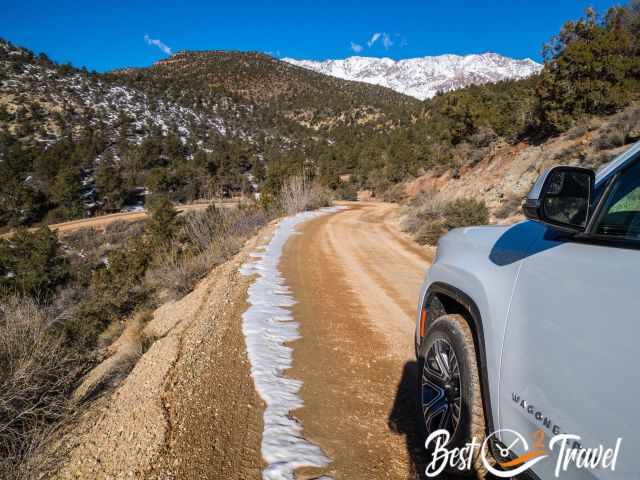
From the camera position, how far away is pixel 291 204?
22172 millimetres

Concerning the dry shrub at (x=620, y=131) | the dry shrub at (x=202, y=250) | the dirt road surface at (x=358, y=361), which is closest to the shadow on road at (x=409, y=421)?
the dirt road surface at (x=358, y=361)

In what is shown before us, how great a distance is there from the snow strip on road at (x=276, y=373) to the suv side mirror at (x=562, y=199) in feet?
6.71

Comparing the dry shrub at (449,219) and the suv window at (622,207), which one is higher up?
the suv window at (622,207)

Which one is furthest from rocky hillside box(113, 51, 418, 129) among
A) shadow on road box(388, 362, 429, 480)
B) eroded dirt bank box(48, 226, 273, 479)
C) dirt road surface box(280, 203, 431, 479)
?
shadow on road box(388, 362, 429, 480)

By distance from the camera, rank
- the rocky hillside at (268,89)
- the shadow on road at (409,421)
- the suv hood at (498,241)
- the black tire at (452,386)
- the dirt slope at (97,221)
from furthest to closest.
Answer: the rocky hillside at (268,89)
the dirt slope at (97,221)
the shadow on road at (409,421)
the black tire at (452,386)
the suv hood at (498,241)

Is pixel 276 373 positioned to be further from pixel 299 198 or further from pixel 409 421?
pixel 299 198

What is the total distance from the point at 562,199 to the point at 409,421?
85.4 inches

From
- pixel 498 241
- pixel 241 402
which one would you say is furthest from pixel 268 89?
pixel 498 241

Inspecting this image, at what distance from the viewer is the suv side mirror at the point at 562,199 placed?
147cm

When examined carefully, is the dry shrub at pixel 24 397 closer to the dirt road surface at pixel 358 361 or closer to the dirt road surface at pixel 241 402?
the dirt road surface at pixel 241 402

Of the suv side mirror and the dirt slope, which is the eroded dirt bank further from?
the dirt slope

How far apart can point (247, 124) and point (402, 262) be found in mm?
66833

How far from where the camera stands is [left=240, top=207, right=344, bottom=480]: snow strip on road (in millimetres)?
2506

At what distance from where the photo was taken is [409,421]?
297 centimetres
